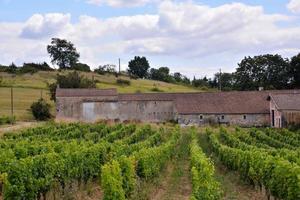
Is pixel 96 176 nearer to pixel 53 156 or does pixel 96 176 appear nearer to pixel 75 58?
pixel 53 156

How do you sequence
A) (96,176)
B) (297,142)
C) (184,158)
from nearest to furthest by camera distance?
(96,176) < (184,158) < (297,142)

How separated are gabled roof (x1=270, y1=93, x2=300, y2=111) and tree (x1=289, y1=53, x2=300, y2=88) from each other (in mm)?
21854

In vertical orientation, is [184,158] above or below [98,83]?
below

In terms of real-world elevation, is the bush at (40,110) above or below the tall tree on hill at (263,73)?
below

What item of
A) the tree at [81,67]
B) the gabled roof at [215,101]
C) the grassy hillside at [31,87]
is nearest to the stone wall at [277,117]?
the gabled roof at [215,101]

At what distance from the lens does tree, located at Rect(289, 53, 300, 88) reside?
7482 centimetres

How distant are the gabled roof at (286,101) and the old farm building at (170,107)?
4345 millimetres

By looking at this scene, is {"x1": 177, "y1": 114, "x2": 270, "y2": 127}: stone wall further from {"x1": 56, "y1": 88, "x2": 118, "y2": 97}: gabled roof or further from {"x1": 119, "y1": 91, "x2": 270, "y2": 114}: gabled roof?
{"x1": 56, "y1": 88, "x2": 118, "y2": 97}: gabled roof

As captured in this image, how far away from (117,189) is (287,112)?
129 ft

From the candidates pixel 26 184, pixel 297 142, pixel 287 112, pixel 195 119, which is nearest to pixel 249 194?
pixel 26 184

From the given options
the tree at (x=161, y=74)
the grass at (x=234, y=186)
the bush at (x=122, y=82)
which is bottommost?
the grass at (x=234, y=186)

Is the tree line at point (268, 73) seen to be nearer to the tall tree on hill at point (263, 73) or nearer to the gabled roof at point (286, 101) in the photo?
the tall tree on hill at point (263, 73)

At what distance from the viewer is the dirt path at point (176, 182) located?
59.5 ft

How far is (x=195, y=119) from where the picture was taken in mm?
60219
